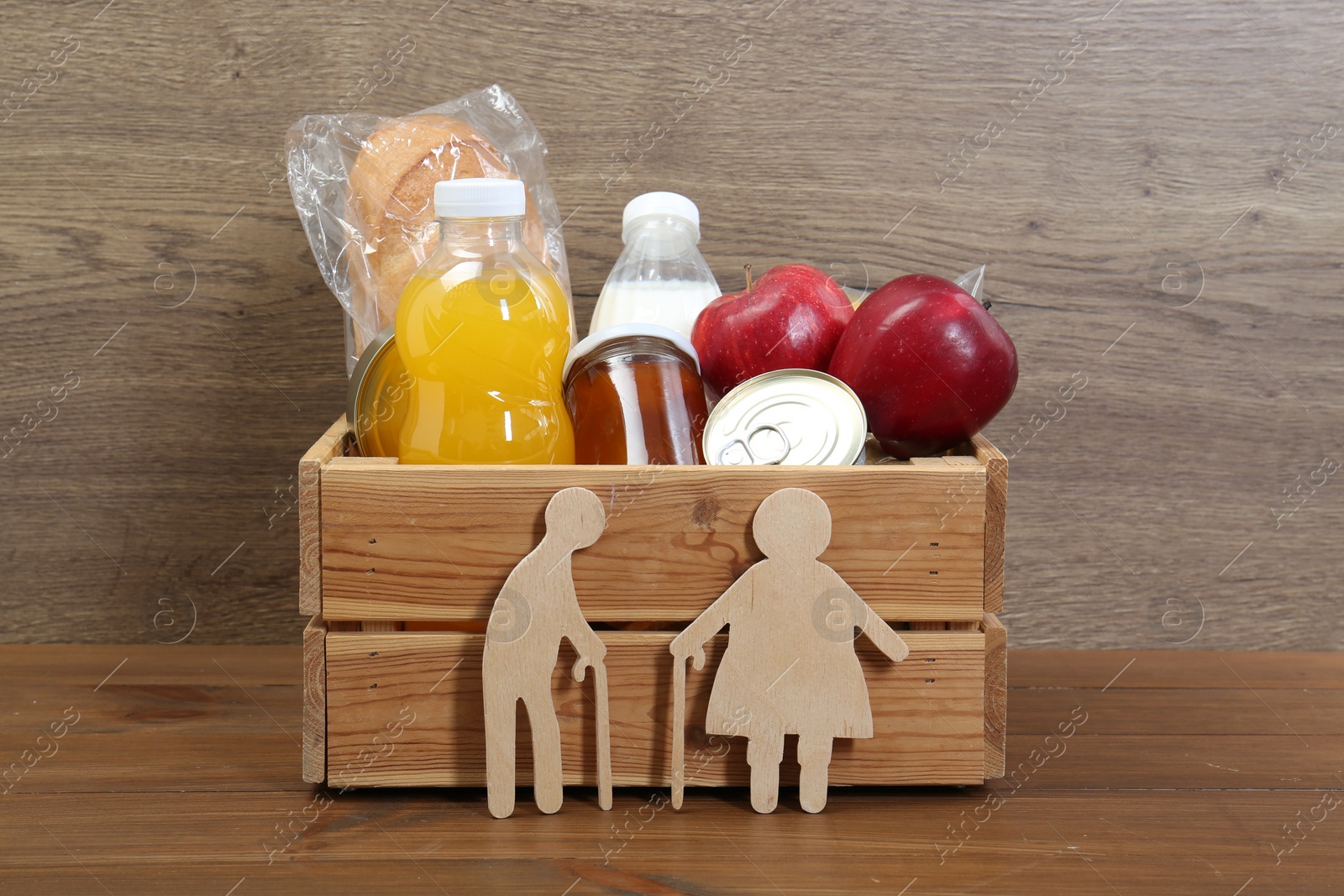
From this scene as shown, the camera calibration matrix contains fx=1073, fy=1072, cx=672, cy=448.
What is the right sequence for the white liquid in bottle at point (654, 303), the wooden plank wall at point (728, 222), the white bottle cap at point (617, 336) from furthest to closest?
the wooden plank wall at point (728, 222) → the white liquid in bottle at point (654, 303) → the white bottle cap at point (617, 336)

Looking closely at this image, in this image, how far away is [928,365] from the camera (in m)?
0.69

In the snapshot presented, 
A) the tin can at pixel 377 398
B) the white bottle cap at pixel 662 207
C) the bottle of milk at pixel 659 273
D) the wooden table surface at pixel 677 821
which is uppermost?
the white bottle cap at pixel 662 207

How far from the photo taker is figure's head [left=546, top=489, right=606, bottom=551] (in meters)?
0.62

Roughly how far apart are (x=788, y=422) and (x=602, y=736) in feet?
0.73

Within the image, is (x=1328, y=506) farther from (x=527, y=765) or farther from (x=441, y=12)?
(x=441, y=12)

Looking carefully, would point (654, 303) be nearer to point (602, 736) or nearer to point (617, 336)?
point (617, 336)

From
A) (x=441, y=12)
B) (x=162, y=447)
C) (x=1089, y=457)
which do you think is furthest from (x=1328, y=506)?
(x=162, y=447)

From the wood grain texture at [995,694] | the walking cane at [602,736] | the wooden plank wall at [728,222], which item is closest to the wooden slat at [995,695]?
the wood grain texture at [995,694]

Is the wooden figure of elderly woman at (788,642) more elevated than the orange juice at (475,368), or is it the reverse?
the orange juice at (475,368)

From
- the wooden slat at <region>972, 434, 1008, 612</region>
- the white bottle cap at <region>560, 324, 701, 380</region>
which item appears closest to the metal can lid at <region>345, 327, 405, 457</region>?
the white bottle cap at <region>560, 324, 701, 380</region>

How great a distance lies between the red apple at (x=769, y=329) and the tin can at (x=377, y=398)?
0.21 m

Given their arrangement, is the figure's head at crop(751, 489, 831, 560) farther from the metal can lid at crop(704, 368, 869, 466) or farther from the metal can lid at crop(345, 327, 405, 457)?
the metal can lid at crop(345, 327, 405, 457)

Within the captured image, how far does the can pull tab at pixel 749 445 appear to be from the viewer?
67 cm

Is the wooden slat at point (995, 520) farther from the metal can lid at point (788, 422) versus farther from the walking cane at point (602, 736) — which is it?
the walking cane at point (602, 736)
